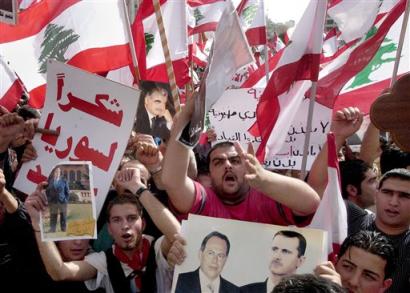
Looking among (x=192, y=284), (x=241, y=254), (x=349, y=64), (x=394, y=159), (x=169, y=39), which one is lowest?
(x=192, y=284)

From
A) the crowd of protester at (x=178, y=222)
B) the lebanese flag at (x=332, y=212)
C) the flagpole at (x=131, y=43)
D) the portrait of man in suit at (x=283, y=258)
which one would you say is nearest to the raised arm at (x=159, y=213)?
the crowd of protester at (x=178, y=222)

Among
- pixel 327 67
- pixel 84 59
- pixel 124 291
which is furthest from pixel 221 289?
pixel 84 59

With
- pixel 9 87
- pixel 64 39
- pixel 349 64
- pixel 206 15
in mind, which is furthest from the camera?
pixel 206 15

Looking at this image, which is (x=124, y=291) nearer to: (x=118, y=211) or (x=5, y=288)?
(x=118, y=211)

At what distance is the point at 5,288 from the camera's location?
3438mm

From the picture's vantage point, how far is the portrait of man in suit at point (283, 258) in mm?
2566

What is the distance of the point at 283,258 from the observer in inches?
102

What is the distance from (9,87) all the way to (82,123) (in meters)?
1.25

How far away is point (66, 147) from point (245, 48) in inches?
45.0

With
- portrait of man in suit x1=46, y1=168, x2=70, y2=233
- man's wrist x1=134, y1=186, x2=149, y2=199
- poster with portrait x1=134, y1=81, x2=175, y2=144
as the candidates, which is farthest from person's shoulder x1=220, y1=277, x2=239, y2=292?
poster with portrait x1=134, y1=81, x2=175, y2=144

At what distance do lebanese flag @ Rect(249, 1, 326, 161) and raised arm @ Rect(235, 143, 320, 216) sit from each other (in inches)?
39.2

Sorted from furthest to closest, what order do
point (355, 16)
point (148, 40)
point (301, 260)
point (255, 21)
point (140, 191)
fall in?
1. point (255, 21)
2. point (148, 40)
3. point (355, 16)
4. point (140, 191)
5. point (301, 260)

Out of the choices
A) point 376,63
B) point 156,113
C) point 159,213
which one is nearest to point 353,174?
point 376,63

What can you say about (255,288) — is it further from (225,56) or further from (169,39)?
(169,39)
